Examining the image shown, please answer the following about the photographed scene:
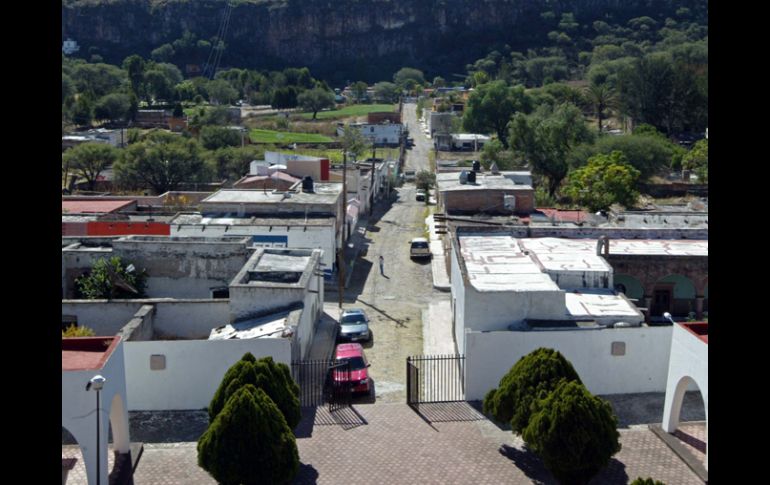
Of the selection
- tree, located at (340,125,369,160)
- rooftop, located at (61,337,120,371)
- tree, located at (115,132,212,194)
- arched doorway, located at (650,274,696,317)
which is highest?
tree, located at (340,125,369,160)

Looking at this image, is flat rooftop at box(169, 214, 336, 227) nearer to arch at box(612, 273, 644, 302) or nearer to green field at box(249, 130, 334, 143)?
arch at box(612, 273, 644, 302)

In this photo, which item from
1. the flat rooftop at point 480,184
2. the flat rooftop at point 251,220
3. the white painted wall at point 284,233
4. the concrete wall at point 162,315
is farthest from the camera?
the flat rooftop at point 480,184

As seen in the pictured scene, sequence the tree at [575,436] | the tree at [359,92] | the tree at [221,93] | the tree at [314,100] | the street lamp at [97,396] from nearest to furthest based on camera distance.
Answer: the street lamp at [97,396] < the tree at [575,436] < the tree at [314,100] < the tree at [221,93] < the tree at [359,92]

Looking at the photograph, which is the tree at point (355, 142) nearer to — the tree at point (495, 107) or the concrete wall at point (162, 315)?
the tree at point (495, 107)

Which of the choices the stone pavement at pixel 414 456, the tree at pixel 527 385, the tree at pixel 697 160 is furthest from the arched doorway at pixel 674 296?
the tree at pixel 697 160

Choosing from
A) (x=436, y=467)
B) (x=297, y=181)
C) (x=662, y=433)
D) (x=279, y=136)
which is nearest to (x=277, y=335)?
(x=436, y=467)

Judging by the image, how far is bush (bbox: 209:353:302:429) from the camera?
44.5 ft

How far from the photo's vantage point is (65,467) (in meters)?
13.1

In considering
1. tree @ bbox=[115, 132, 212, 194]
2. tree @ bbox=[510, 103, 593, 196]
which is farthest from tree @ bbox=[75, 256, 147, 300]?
tree @ bbox=[510, 103, 593, 196]

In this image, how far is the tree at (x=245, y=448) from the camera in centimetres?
1224

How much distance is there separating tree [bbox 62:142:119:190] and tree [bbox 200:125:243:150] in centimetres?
1345

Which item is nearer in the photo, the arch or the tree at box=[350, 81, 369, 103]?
the arch

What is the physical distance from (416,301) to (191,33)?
114405 mm

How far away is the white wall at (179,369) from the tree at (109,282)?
4.23m
